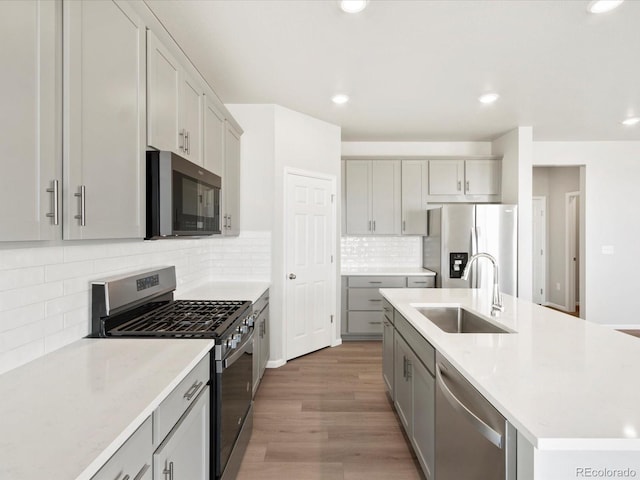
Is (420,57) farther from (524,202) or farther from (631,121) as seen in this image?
(631,121)

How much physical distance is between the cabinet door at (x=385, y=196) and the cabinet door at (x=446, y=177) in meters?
0.46

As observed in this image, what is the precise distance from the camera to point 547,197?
23.2ft

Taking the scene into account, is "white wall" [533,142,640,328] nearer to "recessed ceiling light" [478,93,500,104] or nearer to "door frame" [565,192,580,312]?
"door frame" [565,192,580,312]

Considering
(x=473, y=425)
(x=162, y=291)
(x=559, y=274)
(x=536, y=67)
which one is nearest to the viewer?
(x=473, y=425)

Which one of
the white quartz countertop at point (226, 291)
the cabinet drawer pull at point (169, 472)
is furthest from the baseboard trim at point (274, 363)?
the cabinet drawer pull at point (169, 472)

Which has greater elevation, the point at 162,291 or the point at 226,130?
the point at 226,130

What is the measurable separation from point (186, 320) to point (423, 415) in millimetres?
1344

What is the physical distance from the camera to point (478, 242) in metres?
4.52

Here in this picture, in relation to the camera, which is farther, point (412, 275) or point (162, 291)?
point (412, 275)

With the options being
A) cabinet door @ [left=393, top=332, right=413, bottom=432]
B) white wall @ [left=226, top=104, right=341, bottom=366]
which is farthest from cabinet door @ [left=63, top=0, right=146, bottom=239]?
white wall @ [left=226, top=104, right=341, bottom=366]

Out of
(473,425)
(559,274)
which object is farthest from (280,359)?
(559,274)

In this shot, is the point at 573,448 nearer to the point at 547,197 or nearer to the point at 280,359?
the point at 280,359

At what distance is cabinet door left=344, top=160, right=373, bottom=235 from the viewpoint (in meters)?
5.06

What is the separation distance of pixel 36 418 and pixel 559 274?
7.69m
